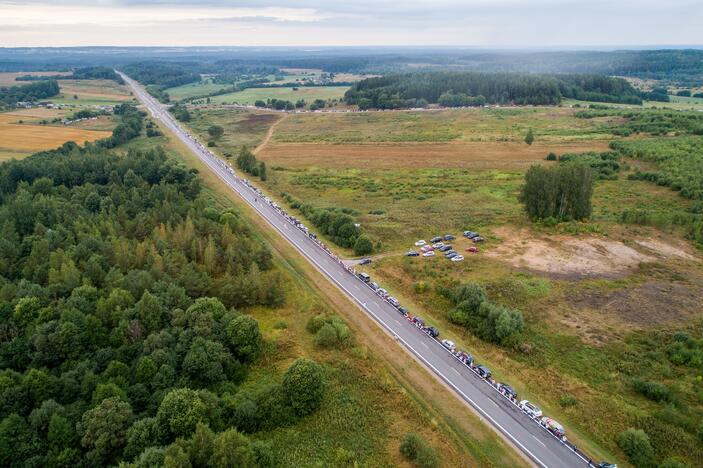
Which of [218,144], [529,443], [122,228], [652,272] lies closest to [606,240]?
[652,272]

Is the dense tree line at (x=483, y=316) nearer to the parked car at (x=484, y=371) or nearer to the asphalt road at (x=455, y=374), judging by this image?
the asphalt road at (x=455, y=374)

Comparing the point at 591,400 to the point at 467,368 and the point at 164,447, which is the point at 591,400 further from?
the point at 164,447

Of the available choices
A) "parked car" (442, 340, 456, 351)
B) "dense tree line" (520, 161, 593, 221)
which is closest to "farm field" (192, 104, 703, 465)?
"parked car" (442, 340, 456, 351)

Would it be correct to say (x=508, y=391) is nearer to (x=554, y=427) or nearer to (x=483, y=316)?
(x=554, y=427)

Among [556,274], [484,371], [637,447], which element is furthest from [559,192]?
[637,447]

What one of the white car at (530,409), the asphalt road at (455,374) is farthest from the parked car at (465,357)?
the white car at (530,409)

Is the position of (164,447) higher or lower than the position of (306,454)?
higher
